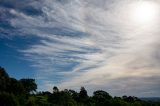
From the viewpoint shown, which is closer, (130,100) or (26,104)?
(26,104)

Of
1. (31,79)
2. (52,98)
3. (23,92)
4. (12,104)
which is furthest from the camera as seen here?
(31,79)

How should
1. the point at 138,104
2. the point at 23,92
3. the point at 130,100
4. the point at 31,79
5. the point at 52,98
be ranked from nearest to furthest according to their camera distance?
1. the point at 23,92
2. the point at 52,98
3. the point at 31,79
4. the point at 138,104
5. the point at 130,100

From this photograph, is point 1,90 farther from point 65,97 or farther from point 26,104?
point 65,97

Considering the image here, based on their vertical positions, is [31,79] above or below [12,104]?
above

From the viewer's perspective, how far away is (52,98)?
10562 cm

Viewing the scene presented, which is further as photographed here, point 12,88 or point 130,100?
point 130,100

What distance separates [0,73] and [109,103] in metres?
45.8

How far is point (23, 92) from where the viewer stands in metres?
98.5

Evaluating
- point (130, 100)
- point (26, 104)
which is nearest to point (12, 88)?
point (26, 104)

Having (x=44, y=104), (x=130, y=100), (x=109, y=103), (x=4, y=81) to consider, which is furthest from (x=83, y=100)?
(x=4, y=81)

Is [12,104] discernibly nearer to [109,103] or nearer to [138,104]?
[109,103]

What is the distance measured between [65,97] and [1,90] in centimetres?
2303

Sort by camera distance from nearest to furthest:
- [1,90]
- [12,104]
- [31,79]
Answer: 1. [12,104]
2. [1,90]
3. [31,79]

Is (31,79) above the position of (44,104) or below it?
above
